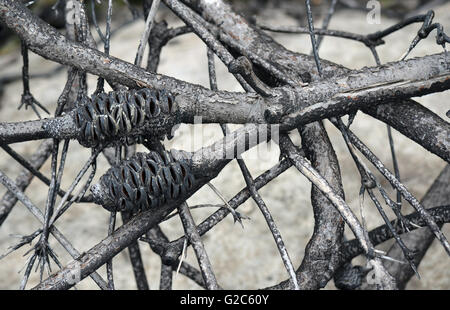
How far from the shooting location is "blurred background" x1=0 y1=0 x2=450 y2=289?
2223 millimetres

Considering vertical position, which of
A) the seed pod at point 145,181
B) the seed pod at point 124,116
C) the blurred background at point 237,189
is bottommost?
the seed pod at point 145,181

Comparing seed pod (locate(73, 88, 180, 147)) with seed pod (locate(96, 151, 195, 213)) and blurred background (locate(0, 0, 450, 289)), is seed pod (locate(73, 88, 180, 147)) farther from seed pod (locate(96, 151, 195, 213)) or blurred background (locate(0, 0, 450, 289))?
blurred background (locate(0, 0, 450, 289))

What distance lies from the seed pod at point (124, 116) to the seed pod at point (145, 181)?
55mm

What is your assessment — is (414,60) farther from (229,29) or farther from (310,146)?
(229,29)

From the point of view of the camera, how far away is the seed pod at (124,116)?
39.4 inches

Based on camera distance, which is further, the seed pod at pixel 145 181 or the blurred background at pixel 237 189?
the blurred background at pixel 237 189

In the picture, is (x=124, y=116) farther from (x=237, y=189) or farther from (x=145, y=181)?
(x=237, y=189)

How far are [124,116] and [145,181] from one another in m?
0.13

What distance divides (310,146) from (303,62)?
9.8 inches

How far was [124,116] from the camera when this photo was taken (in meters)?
1.00

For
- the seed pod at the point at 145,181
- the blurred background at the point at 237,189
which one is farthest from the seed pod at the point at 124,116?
the blurred background at the point at 237,189

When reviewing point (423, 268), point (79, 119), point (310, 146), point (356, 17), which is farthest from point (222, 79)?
point (79, 119)

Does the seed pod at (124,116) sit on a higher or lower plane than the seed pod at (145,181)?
higher

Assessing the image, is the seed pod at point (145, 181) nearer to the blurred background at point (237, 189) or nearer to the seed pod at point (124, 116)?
the seed pod at point (124, 116)
